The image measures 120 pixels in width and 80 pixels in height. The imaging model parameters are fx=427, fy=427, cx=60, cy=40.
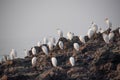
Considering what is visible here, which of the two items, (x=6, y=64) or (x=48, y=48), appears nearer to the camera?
(x=6, y=64)

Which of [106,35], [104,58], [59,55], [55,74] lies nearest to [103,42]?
[106,35]

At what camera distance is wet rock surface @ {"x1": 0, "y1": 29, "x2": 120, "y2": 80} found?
128 ft

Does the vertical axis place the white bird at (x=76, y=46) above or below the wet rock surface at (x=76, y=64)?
above

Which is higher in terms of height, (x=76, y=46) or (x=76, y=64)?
(x=76, y=46)

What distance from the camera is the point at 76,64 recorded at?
42.6 metres

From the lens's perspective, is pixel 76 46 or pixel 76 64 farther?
pixel 76 46

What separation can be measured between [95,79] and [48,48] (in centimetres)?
1206

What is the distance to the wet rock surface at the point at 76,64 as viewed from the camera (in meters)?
39.0

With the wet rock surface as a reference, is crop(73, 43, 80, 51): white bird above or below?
above

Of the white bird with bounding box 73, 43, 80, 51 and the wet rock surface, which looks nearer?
the wet rock surface

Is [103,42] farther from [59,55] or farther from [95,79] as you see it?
[95,79]

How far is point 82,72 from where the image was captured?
131 feet

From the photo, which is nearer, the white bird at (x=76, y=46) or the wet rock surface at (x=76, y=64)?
the wet rock surface at (x=76, y=64)

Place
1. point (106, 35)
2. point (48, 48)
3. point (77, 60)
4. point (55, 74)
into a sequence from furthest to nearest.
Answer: point (48, 48)
point (106, 35)
point (77, 60)
point (55, 74)
